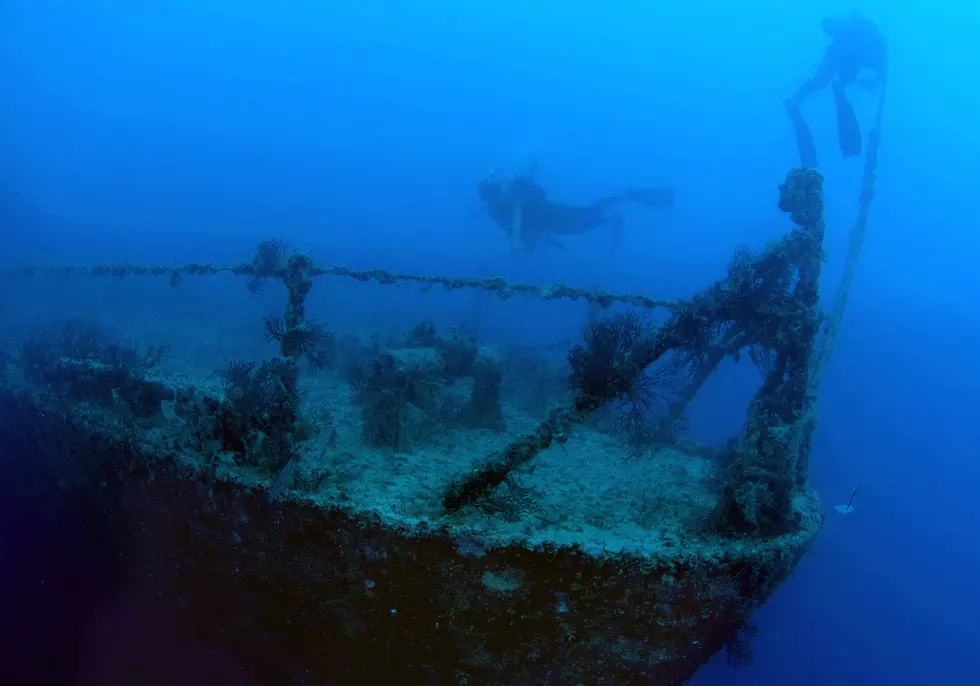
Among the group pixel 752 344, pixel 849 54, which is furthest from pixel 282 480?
pixel 849 54

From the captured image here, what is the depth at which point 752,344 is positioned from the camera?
6.00m

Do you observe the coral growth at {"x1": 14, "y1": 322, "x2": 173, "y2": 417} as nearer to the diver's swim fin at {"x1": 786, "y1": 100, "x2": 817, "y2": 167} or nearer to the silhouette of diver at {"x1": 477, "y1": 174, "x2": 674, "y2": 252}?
the diver's swim fin at {"x1": 786, "y1": 100, "x2": 817, "y2": 167}

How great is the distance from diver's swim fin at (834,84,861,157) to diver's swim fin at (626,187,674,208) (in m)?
7.66

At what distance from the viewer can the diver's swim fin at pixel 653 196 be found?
723 inches

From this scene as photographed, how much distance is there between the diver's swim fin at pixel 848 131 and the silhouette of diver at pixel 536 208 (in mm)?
7128

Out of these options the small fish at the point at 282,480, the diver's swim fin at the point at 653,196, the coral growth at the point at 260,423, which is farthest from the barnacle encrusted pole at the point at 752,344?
the diver's swim fin at the point at 653,196

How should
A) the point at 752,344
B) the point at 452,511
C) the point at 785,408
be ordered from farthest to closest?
the point at 752,344 < the point at 785,408 < the point at 452,511

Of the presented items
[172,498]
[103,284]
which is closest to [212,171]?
[103,284]

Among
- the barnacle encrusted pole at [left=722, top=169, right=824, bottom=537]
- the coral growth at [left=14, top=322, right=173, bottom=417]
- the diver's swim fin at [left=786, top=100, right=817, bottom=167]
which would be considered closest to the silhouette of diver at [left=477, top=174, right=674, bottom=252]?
the diver's swim fin at [left=786, top=100, right=817, bottom=167]

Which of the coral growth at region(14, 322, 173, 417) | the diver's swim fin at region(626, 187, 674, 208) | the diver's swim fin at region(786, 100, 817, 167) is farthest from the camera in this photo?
the diver's swim fin at region(626, 187, 674, 208)

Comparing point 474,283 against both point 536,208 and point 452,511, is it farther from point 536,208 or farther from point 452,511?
point 536,208

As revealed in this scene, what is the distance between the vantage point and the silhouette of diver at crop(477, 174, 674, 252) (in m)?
17.3

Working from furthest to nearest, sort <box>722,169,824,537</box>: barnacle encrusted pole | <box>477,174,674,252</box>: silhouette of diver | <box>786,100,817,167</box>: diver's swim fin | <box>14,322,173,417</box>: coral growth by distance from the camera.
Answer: <box>477,174,674,252</box>: silhouette of diver → <box>786,100,817,167</box>: diver's swim fin → <box>14,322,173,417</box>: coral growth → <box>722,169,824,537</box>: barnacle encrusted pole

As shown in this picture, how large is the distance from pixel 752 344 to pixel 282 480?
506 cm
